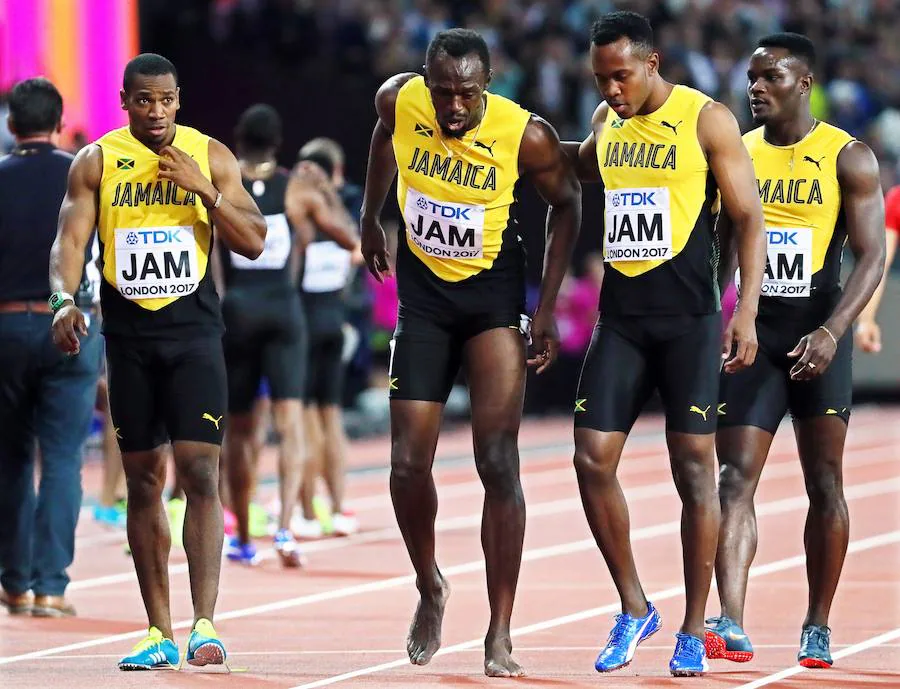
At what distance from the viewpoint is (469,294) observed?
7066 millimetres

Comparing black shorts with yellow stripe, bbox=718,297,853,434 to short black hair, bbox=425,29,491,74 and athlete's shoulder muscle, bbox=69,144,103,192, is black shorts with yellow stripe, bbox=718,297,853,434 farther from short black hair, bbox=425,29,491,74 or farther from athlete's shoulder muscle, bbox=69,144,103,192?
athlete's shoulder muscle, bbox=69,144,103,192

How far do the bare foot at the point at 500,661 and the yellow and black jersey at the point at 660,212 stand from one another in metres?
1.33

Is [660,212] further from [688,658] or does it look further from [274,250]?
[274,250]

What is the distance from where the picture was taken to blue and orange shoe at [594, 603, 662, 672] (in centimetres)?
690

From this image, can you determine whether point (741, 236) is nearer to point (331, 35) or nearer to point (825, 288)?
point (825, 288)

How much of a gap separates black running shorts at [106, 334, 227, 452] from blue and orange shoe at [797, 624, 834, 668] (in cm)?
244

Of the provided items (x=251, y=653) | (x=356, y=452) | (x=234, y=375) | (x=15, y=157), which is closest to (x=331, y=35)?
(x=356, y=452)

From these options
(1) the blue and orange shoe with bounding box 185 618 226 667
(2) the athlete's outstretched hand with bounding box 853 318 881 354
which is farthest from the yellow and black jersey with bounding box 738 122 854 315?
(1) the blue and orange shoe with bounding box 185 618 226 667

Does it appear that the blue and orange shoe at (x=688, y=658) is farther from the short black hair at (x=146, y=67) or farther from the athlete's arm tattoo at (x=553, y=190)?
the short black hair at (x=146, y=67)

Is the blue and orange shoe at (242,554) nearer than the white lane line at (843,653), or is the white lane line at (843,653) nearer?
the white lane line at (843,653)

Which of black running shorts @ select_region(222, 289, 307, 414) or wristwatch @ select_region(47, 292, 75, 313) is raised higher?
wristwatch @ select_region(47, 292, 75, 313)

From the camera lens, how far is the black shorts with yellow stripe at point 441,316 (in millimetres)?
7070

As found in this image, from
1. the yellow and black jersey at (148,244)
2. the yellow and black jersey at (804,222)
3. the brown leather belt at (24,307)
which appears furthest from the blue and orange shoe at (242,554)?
the yellow and black jersey at (804,222)

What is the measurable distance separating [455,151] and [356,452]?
465 inches
